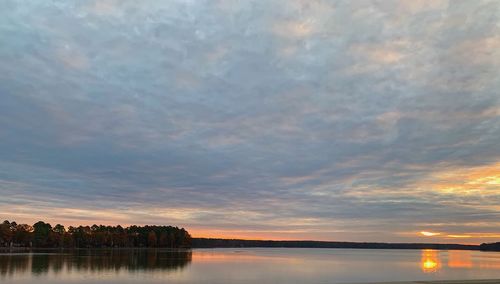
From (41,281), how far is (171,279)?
12404mm

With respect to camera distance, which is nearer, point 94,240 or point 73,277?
point 73,277

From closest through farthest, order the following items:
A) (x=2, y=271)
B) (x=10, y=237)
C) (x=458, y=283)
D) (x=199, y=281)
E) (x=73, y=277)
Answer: (x=458, y=283), (x=199, y=281), (x=73, y=277), (x=2, y=271), (x=10, y=237)

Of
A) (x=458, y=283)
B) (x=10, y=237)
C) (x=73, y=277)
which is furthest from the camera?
(x=10, y=237)

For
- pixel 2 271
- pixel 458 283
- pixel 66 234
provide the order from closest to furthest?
pixel 458 283
pixel 2 271
pixel 66 234

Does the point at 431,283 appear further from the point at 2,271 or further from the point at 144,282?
the point at 2,271

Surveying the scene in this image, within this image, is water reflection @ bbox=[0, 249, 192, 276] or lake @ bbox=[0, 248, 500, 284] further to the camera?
water reflection @ bbox=[0, 249, 192, 276]

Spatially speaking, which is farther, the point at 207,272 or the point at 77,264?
the point at 77,264

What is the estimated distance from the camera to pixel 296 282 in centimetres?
4800

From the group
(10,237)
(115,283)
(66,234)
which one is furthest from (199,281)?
(66,234)

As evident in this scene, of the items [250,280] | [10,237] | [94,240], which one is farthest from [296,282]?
[94,240]

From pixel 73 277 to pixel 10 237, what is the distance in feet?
441

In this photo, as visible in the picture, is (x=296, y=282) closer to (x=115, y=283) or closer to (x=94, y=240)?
(x=115, y=283)

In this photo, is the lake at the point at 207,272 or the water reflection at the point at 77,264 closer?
the lake at the point at 207,272

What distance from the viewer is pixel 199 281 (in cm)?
4725
